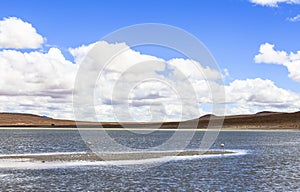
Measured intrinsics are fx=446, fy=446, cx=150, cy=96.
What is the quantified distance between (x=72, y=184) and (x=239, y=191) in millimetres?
13949

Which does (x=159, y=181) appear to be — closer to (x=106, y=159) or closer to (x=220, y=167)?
(x=220, y=167)

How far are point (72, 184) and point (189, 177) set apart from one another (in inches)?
459

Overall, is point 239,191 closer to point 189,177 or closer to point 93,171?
point 189,177

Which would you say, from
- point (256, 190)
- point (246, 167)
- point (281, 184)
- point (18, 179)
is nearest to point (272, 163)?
point (246, 167)

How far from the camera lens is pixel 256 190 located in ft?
120

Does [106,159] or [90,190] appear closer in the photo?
[90,190]

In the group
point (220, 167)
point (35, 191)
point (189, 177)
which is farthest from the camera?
point (220, 167)

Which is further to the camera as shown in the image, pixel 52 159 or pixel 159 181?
pixel 52 159

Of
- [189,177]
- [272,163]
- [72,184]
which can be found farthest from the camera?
[272,163]

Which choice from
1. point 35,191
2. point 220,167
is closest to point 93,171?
point 35,191

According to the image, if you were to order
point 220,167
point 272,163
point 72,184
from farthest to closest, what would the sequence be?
point 272,163
point 220,167
point 72,184

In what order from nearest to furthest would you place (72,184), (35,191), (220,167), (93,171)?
(35,191)
(72,184)
(93,171)
(220,167)

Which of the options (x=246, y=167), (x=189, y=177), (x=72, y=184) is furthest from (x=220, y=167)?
(x=72, y=184)

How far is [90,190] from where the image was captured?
35.5 m
